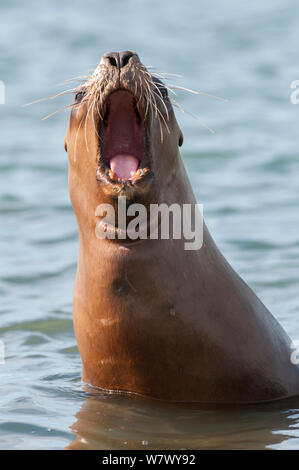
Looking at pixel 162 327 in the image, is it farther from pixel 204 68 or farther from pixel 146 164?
pixel 204 68

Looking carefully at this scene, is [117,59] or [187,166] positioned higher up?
[187,166]

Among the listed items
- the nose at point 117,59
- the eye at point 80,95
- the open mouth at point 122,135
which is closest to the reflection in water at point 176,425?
the open mouth at point 122,135

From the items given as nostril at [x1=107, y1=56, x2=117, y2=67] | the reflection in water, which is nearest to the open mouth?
nostril at [x1=107, y1=56, x2=117, y2=67]

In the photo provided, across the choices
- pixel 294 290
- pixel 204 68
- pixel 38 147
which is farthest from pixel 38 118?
pixel 294 290

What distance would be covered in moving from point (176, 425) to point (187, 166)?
803 centimetres

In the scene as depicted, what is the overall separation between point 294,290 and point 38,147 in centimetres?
625

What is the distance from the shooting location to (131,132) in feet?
17.7

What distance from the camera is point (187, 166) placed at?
12977mm

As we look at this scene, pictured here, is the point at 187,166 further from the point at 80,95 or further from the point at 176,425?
the point at 176,425

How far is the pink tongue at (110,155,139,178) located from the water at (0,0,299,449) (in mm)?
1215

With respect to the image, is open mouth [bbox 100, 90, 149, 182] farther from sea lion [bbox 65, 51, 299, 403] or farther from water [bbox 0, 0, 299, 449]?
water [bbox 0, 0, 299, 449]

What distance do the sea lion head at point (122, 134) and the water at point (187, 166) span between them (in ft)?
3.89

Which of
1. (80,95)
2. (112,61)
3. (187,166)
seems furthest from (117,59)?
(187,166)

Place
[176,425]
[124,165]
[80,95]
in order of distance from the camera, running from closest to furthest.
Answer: [176,425] < [124,165] < [80,95]
